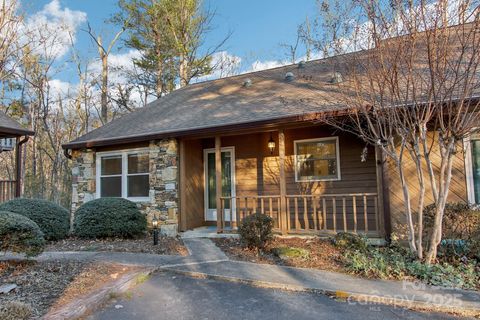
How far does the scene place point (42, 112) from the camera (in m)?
19.0

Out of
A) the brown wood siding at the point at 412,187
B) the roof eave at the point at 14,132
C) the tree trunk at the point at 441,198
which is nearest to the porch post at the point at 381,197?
the brown wood siding at the point at 412,187

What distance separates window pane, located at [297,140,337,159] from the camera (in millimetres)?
7871

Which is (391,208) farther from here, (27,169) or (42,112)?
(27,169)

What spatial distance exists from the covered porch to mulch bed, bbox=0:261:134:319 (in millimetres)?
3238

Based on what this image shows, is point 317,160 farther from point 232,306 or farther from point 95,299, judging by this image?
point 95,299

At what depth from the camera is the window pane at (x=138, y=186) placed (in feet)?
29.1

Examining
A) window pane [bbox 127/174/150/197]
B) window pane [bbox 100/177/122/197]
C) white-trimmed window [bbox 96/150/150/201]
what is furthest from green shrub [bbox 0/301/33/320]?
window pane [bbox 100/177/122/197]

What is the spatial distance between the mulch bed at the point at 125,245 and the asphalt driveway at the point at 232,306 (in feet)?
6.83

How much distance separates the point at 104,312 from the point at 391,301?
9.99 feet

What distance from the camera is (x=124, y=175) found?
359 inches

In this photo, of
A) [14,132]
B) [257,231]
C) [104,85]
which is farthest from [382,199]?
[104,85]

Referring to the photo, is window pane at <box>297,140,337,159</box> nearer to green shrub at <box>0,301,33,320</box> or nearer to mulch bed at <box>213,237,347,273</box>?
mulch bed at <box>213,237,347,273</box>

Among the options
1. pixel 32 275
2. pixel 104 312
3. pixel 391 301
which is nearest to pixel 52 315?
pixel 104 312

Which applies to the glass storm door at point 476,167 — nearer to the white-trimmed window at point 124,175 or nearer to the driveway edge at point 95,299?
the driveway edge at point 95,299
